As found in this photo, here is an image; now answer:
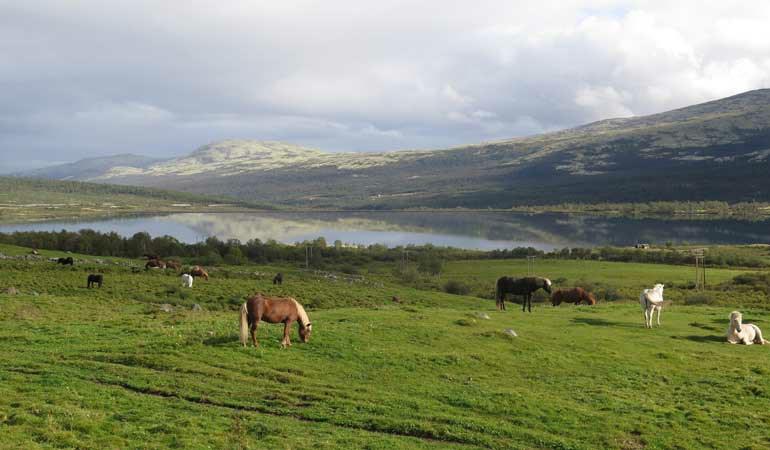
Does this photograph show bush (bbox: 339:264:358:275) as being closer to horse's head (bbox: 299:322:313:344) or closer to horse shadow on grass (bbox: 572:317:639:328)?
horse shadow on grass (bbox: 572:317:639:328)

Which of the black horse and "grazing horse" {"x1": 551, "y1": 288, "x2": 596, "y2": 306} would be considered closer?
the black horse

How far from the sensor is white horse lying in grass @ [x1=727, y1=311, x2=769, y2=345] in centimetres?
2264

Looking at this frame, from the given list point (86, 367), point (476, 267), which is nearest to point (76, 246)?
point (476, 267)

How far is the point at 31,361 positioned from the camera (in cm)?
1534

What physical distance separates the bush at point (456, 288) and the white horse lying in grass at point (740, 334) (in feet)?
125

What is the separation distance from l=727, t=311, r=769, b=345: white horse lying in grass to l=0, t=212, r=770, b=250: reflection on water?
9600 cm

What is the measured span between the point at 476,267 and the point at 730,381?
66.3 m

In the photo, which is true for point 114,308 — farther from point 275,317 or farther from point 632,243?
point 632,243

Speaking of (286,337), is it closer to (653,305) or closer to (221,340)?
(221,340)

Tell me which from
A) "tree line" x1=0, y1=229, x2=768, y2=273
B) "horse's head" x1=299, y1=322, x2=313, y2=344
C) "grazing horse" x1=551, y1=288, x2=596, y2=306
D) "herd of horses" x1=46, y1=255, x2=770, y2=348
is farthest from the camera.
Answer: "tree line" x1=0, y1=229, x2=768, y2=273

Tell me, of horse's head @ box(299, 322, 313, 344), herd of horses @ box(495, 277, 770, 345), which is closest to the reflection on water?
herd of horses @ box(495, 277, 770, 345)

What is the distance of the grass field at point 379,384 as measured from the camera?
11.4 meters

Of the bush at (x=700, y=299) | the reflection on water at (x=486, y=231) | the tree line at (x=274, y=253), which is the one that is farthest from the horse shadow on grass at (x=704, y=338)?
the reflection on water at (x=486, y=231)

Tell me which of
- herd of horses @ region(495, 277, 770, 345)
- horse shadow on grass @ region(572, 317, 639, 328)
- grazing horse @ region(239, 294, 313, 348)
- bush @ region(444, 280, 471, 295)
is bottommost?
bush @ region(444, 280, 471, 295)
